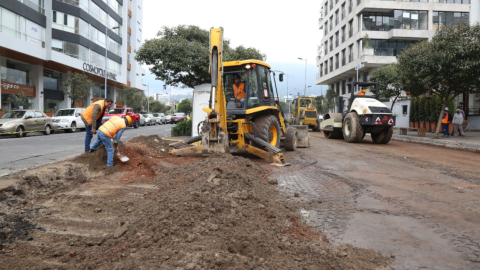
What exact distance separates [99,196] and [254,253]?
3.16m

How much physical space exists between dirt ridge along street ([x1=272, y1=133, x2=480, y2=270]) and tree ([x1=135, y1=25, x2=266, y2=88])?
30.9 ft

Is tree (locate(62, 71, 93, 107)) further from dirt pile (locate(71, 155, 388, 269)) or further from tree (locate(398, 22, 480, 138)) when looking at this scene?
dirt pile (locate(71, 155, 388, 269))

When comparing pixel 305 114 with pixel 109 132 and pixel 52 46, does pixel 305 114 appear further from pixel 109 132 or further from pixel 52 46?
pixel 52 46

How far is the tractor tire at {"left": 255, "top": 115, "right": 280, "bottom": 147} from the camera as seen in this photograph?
31.1 feet

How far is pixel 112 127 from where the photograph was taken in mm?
7414

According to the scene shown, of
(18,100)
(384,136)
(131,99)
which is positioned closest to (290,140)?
(384,136)

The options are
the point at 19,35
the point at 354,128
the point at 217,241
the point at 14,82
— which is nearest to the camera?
the point at 217,241

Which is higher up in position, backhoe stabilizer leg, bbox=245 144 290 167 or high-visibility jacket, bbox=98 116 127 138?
high-visibility jacket, bbox=98 116 127 138

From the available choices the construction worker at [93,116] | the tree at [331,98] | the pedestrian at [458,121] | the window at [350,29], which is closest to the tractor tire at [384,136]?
the pedestrian at [458,121]

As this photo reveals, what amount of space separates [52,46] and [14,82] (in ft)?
15.7

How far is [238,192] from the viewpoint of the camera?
4.62m

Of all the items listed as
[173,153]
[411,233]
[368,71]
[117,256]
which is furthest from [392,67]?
[117,256]

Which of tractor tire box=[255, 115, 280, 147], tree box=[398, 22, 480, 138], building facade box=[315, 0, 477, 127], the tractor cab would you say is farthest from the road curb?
building facade box=[315, 0, 477, 127]

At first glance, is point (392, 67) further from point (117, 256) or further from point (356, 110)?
point (117, 256)
